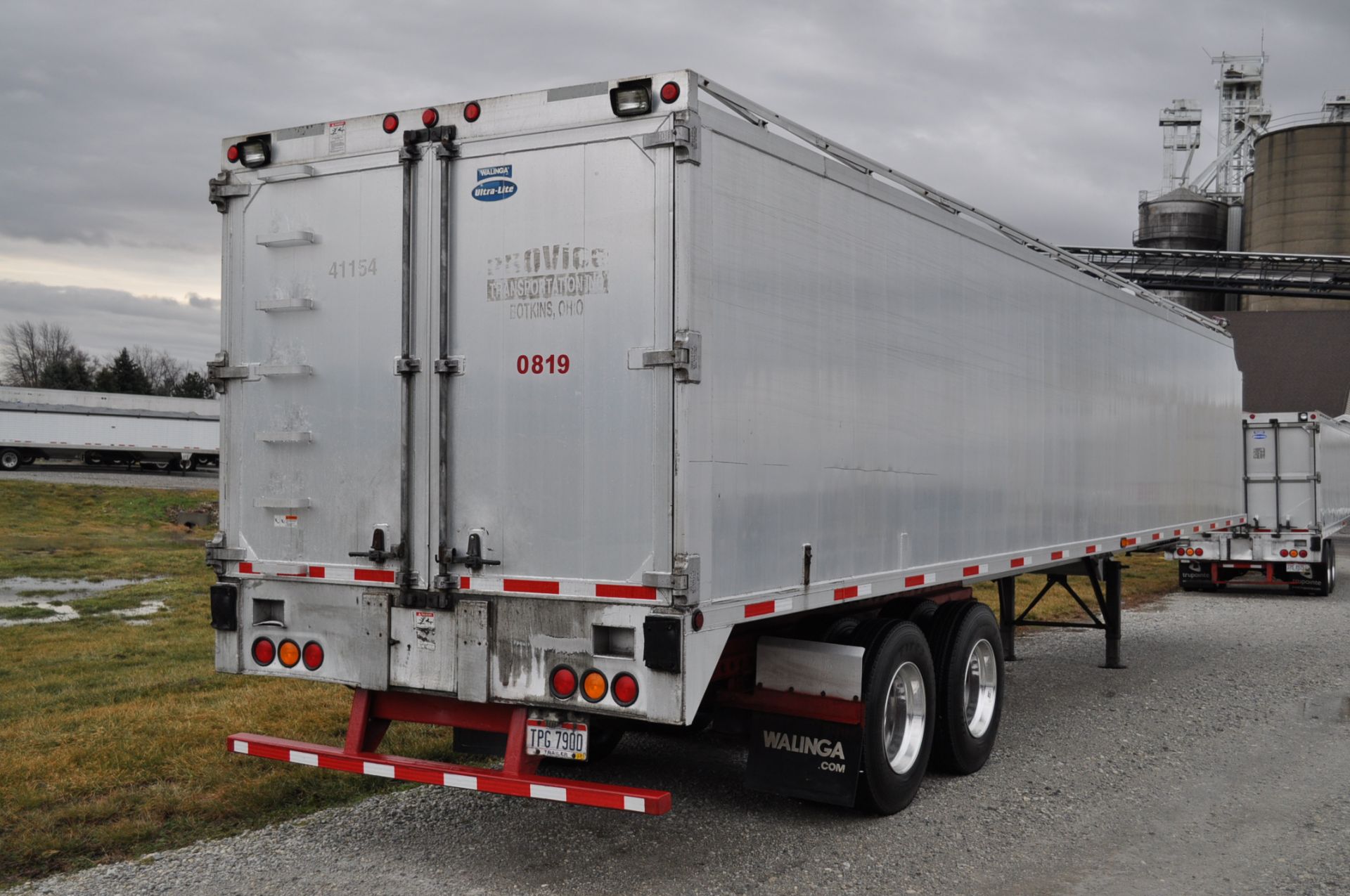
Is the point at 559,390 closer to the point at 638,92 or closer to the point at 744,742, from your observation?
the point at 638,92

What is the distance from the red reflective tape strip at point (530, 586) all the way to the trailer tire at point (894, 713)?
6.09 feet

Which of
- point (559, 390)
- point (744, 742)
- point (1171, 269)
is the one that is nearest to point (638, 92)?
point (559, 390)

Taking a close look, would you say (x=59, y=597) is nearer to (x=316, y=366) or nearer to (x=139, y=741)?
(x=139, y=741)

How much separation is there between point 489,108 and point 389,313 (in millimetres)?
1072

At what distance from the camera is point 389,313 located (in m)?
5.60

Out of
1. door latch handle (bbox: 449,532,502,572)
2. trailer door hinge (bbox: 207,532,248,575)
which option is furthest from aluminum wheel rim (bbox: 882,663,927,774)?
trailer door hinge (bbox: 207,532,248,575)

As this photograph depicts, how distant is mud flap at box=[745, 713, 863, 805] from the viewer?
596cm

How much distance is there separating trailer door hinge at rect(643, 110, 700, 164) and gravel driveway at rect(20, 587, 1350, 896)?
322cm

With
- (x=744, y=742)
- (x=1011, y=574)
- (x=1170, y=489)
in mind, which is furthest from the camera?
(x=1170, y=489)

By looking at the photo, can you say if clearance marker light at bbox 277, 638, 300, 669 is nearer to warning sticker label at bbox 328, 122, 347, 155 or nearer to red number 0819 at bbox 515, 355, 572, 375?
red number 0819 at bbox 515, 355, 572, 375

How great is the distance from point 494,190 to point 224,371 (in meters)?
1.84

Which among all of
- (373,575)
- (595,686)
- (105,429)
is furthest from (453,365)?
(105,429)

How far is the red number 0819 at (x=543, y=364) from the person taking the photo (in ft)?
17.0

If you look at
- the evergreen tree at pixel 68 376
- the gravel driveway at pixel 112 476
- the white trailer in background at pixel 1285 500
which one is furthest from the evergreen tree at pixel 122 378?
the white trailer in background at pixel 1285 500
